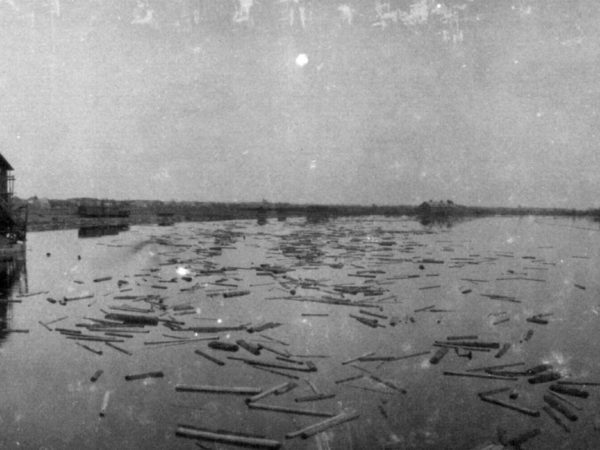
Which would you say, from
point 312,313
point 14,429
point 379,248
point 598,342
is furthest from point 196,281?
point 379,248

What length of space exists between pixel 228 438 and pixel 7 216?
80.9 ft

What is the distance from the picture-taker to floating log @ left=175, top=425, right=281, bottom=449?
5.30m

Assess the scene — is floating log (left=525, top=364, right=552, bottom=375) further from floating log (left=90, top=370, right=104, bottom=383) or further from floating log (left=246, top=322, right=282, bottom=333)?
floating log (left=90, top=370, right=104, bottom=383)

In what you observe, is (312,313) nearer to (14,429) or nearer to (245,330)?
(245,330)

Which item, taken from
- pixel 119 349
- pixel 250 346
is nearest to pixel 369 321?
pixel 250 346

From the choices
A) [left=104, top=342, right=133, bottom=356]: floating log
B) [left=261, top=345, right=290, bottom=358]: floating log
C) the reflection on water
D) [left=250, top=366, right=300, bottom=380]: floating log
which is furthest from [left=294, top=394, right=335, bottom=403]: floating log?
the reflection on water

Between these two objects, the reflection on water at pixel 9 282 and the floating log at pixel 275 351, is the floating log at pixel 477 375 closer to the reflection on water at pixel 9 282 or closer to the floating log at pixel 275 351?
the floating log at pixel 275 351

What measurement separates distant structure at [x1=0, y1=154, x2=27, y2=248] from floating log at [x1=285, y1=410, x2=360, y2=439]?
2436 cm

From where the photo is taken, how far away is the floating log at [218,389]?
6863 mm

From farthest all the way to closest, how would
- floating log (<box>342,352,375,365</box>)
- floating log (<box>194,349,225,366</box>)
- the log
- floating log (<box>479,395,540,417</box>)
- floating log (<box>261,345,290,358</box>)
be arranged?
1. floating log (<box>261,345,290,358</box>)
2. floating log (<box>342,352,375,365</box>)
3. floating log (<box>194,349,225,366</box>)
4. the log
5. floating log (<box>479,395,540,417</box>)

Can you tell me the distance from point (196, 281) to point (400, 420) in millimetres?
12399

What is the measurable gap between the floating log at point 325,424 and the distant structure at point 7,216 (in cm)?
2436

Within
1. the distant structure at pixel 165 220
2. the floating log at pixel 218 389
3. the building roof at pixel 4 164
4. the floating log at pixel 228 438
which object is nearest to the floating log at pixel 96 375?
the floating log at pixel 218 389

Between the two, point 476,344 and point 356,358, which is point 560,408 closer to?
point 476,344
